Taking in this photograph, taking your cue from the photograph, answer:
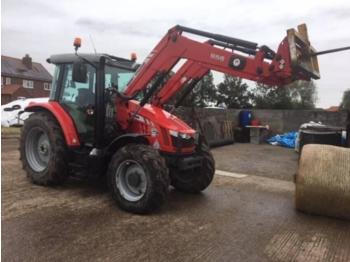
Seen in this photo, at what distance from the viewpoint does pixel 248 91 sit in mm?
32688

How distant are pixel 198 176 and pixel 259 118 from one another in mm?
10038

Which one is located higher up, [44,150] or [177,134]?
[177,134]

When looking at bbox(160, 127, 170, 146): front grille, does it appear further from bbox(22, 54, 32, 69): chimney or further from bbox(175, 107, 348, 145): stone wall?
bbox(22, 54, 32, 69): chimney

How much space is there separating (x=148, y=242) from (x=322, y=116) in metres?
11.8

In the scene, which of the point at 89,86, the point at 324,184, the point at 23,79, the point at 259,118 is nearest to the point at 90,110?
the point at 89,86

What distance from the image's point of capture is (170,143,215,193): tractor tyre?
18.5 ft

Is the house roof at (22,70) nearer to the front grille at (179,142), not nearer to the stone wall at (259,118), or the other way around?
the stone wall at (259,118)

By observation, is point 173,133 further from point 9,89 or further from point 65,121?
point 9,89

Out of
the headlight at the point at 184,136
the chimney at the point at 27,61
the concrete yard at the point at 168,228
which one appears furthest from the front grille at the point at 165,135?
the chimney at the point at 27,61

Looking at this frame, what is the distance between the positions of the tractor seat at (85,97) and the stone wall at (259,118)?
5.75 metres

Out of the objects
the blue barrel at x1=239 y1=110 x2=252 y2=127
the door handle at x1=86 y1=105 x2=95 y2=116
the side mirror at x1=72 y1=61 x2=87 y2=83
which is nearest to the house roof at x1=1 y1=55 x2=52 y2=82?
the blue barrel at x1=239 y1=110 x2=252 y2=127

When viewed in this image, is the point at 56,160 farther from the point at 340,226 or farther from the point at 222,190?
the point at 340,226

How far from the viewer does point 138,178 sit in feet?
15.7

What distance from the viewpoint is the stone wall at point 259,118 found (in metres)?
12.6
